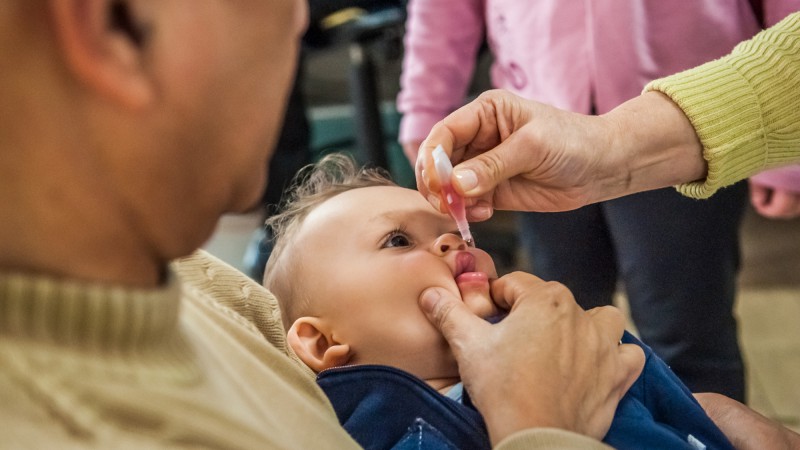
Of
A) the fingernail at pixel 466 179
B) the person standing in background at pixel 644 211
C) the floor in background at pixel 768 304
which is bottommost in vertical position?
the floor in background at pixel 768 304

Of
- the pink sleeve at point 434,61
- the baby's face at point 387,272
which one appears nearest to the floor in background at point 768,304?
the pink sleeve at point 434,61

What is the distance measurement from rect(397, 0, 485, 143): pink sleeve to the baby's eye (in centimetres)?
59

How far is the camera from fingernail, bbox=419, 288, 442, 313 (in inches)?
38.5

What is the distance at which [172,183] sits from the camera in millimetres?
487

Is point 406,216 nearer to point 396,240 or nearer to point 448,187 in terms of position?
point 396,240

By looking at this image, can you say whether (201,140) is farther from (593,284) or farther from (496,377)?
(593,284)

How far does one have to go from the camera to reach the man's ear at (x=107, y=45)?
0.42m

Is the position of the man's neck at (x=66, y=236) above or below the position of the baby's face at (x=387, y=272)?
above

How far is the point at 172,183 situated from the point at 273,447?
18 cm

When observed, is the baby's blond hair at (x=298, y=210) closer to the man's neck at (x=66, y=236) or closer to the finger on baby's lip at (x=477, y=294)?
the finger on baby's lip at (x=477, y=294)

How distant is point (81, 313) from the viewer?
0.46m

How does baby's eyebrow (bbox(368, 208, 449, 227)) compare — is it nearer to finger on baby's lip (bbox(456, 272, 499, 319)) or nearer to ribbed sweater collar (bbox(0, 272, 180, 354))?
finger on baby's lip (bbox(456, 272, 499, 319))

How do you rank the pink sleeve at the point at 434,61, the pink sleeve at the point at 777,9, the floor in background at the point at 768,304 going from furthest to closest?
the floor in background at the point at 768,304 → the pink sleeve at the point at 434,61 → the pink sleeve at the point at 777,9

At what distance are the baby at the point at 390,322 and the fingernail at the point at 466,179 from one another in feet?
0.44
